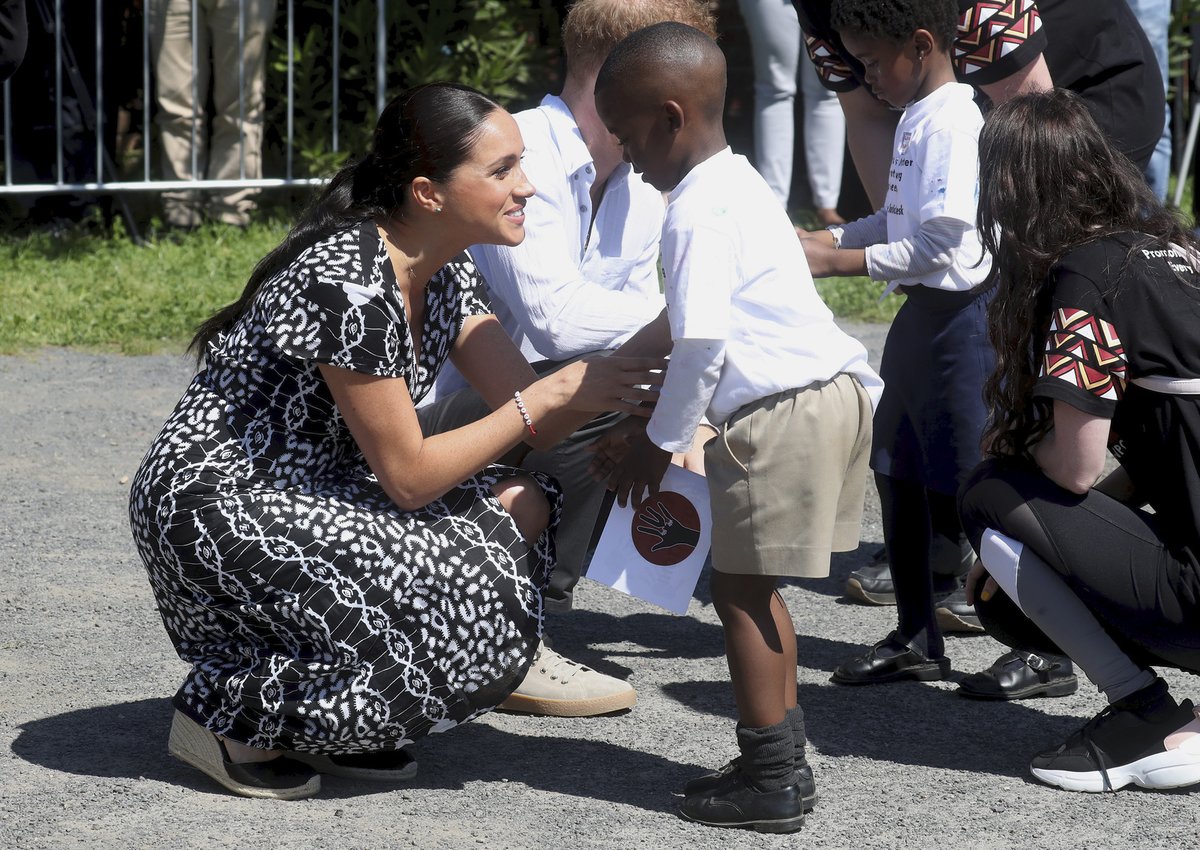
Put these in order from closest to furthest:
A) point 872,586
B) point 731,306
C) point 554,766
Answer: point 731,306
point 554,766
point 872,586

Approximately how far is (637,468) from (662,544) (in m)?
0.21

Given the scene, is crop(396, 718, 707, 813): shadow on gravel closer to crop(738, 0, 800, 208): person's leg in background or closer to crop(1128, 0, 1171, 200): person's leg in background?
crop(1128, 0, 1171, 200): person's leg in background

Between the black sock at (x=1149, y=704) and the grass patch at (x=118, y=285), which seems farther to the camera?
the grass patch at (x=118, y=285)

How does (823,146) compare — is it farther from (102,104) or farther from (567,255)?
(567,255)

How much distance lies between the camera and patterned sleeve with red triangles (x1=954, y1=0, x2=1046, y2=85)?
3.80m

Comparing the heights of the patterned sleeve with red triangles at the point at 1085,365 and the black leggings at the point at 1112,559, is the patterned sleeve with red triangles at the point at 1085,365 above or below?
above

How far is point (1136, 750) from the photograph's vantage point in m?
2.97

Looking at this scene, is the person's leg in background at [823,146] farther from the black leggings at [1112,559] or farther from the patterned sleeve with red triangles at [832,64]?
the black leggings at [1112,559]

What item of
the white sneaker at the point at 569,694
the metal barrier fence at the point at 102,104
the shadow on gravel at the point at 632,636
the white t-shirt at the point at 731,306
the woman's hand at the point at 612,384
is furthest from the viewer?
the metal barrier fence at the point at 102,104

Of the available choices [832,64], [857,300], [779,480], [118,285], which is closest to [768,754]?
[779,480]

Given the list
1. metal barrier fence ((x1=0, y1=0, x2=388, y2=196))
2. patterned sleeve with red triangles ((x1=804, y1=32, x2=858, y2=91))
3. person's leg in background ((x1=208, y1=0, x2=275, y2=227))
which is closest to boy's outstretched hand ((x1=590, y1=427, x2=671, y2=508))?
patterned sleeve with red triangles ((x1=804, y1=32, x2=858, y2=91))

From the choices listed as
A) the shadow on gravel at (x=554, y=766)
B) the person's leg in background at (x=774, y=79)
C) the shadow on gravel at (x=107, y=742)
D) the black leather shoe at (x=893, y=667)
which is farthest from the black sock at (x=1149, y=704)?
the person's leg in background at (x=774, y=79)

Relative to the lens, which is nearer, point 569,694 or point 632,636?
point 569,694

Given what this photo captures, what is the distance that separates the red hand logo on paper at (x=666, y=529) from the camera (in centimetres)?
298
